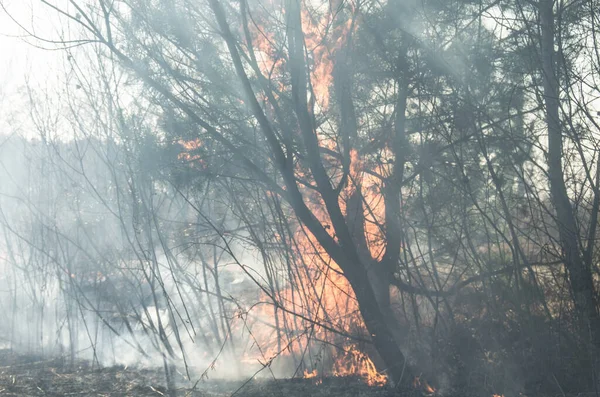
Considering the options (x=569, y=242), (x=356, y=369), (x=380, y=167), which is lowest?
(x=356, y=369)

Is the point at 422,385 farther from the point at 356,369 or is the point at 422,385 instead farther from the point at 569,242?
the point at 569,242

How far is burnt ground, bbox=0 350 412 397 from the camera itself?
231 inches

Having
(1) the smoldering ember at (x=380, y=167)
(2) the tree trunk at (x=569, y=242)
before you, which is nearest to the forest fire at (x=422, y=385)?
(1) the smoldering ember at (x=380, y=167)

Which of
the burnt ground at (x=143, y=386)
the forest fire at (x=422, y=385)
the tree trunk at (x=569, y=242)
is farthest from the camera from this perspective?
the forest fire at (x=422, y=385)

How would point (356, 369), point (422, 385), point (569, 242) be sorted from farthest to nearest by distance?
point (356, 369), point (422, 385), point (569, 242)

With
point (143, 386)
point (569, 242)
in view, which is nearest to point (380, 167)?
point (569, 242)

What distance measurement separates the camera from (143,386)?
6402mm

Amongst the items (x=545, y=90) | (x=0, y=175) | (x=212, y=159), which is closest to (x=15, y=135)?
(x=0, y=175)

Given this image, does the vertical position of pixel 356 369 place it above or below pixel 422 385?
above

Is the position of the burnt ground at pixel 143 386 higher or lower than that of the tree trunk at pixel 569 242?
lower

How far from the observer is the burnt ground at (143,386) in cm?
586

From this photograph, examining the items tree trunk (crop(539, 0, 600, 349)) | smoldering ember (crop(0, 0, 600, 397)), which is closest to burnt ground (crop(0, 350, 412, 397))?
smoldering ember (crop(0, 0, 600, 397))

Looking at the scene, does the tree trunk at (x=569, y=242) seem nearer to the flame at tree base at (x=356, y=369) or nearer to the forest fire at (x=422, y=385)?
the forest fire at (x=422, y=385)

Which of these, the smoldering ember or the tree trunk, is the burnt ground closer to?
the smoldering ember
